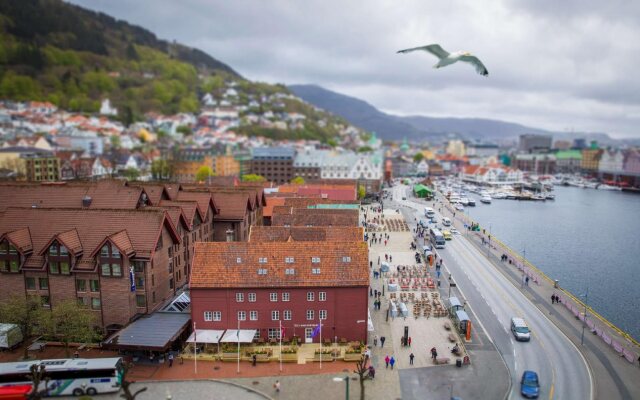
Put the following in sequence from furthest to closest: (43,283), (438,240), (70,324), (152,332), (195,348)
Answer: (438,240), (43,283), (152,332), (70,324), (195,348)

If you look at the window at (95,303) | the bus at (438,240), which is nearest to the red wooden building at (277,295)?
the window at (95,303)

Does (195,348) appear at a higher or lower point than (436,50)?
lower

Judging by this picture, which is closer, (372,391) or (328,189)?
(372,391)

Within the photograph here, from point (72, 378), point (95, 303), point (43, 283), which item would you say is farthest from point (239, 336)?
point (43, 283)

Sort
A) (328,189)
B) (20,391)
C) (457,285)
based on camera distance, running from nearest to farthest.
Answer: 1. (20,391)
2. (457,285)
3. (328,189)

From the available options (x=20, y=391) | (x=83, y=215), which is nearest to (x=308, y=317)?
(x=20, y=391)

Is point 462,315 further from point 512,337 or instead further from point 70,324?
point 70,324

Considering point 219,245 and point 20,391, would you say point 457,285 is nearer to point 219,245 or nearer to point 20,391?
point 219,245
